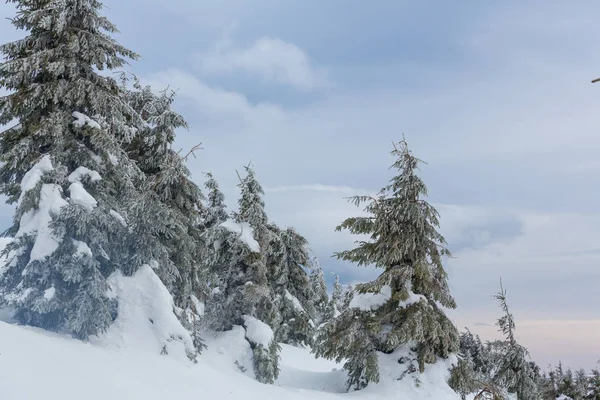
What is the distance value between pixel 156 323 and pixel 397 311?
9.03 meters

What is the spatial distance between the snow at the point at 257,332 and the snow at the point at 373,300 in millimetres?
4764

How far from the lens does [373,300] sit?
18062mm

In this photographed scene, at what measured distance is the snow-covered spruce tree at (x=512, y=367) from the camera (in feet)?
73.8

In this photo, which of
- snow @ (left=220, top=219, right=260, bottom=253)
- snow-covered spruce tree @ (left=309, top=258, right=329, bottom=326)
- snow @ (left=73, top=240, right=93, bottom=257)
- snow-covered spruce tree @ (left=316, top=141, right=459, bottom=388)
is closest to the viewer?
snow @ (left=73, top=240, right=93, bottom=257)

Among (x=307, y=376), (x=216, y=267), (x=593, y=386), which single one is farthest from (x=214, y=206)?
(x=593, y=386)

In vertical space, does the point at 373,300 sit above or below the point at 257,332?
above

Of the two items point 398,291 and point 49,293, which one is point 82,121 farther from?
point 398,291

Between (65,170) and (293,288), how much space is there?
21.8 metres

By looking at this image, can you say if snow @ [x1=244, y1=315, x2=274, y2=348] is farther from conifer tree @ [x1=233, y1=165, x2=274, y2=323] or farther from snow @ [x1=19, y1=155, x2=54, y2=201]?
snow @ [x1=19, y1=155, x2=54, y2=201]

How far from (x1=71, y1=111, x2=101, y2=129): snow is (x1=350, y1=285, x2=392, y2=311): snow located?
11796 millimetres

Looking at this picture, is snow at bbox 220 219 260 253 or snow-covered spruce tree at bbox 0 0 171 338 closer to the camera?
snow-covered spruce tree at bbox 0 0 171 338

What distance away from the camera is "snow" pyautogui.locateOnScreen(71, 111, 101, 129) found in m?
13.4

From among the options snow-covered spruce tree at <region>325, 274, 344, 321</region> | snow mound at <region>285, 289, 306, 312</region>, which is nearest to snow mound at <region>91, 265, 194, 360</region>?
snow mound at <region>285, 289, 306, 312</region>

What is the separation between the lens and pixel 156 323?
14008mm
